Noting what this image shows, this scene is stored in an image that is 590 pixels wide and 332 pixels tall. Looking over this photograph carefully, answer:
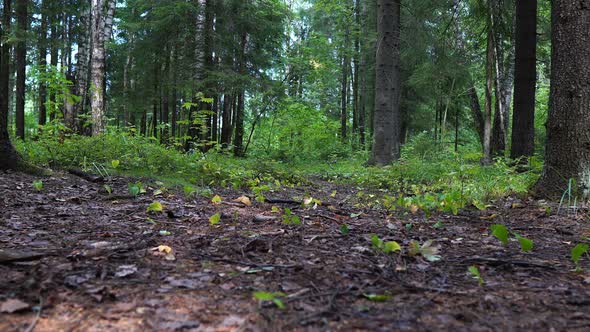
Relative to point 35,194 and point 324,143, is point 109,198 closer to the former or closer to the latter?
point 35,194

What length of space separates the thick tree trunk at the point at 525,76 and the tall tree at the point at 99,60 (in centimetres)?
958

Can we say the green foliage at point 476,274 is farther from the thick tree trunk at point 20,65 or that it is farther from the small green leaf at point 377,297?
the thick tree trunk at point 20,65

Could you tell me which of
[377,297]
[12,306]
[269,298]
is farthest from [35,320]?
[377,297]

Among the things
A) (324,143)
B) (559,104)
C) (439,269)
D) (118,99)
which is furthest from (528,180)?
(118,99)

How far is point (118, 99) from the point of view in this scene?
22.4 m

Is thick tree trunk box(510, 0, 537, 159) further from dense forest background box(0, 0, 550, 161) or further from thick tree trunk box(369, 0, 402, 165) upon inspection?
thick tree trunk box(369, 0, 402, 165)

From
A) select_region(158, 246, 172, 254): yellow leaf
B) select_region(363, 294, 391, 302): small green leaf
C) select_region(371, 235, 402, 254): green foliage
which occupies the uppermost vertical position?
select_region(371, 235, 402, 254): green foliage

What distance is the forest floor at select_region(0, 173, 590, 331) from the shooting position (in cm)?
172

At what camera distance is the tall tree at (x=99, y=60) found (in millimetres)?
10398

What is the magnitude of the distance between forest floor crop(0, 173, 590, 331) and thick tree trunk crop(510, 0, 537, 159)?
507cm

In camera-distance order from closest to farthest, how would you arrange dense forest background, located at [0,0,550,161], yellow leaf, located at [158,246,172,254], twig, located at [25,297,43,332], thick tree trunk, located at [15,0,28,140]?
1. twig, located at [25,297,43,332]
2. yellow leaf, located at [158,246,172,254]
3. dense forest background, located at [0,0,550,161]
4. thick tree trunk, located at [15,0,28,140]

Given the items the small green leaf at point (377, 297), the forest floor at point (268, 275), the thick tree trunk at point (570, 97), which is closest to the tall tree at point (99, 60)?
the forest floor at point (268, 275)

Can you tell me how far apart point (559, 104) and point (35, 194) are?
6170 millimetres

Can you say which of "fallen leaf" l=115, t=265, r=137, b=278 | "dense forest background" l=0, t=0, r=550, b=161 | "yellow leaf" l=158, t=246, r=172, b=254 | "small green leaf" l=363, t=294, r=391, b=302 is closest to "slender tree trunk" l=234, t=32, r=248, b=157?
"dense forest background" l=0, t=0, r=550, b=161
